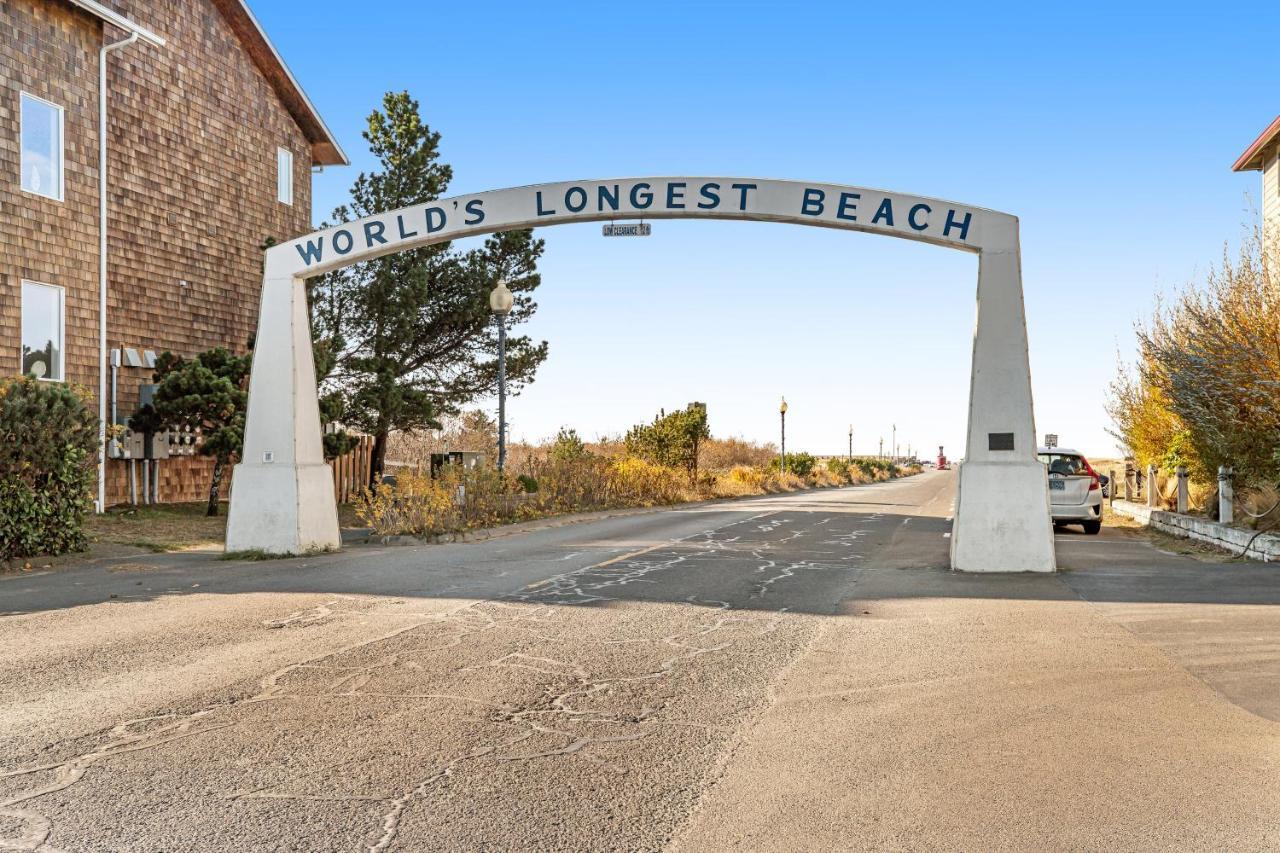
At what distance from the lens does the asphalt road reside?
426cm

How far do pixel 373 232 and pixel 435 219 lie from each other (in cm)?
90

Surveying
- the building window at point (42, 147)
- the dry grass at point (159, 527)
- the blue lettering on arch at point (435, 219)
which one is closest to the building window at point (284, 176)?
the building window at point (42, 147)

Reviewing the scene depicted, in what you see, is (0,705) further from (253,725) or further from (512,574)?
(512,574)

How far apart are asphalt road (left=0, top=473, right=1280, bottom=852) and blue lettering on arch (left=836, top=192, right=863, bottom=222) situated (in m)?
4.71

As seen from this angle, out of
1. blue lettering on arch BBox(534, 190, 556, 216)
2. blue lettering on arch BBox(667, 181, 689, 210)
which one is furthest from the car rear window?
blue lettering on arch BBox(534, 190, 556, 216)

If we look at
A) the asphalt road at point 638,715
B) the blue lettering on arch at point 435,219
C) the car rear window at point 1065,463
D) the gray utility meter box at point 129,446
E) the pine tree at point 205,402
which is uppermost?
the blue lettering on arch at point 435,219

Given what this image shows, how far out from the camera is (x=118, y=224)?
21.3 m

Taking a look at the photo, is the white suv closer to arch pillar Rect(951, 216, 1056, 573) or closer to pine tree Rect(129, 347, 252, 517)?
arch pillar Rect(951, 216, 1056, 573)

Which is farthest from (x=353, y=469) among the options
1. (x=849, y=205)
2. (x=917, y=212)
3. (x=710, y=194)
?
(x=917, y=212)

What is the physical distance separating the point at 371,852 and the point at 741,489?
36.0 metres

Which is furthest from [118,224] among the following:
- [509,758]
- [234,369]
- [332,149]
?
[509,758]

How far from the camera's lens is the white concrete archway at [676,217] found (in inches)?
504

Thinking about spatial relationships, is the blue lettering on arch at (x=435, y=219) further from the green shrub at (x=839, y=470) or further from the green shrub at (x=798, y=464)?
the green shrub at (x=839, y=470)

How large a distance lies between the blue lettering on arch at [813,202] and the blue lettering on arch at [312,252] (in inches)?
258
